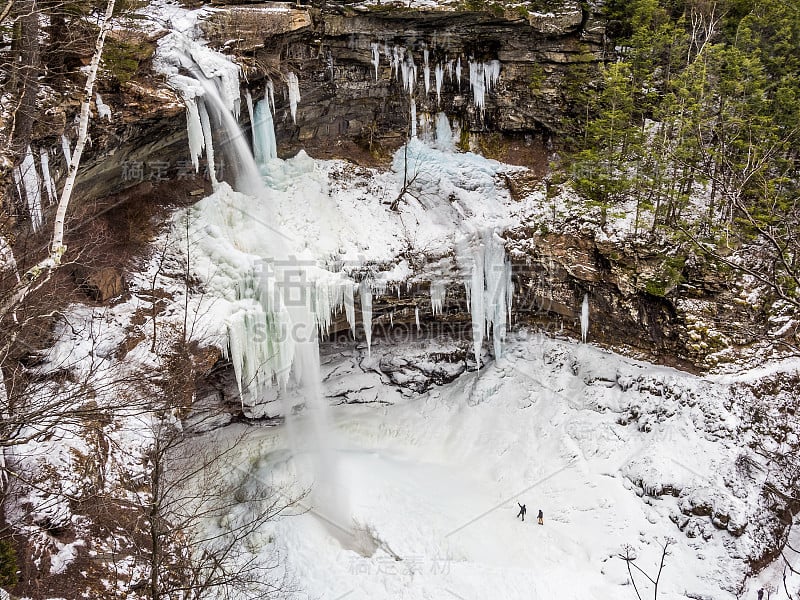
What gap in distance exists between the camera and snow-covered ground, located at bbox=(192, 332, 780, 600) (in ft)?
36.7

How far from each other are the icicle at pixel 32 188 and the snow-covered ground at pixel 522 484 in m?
7.11

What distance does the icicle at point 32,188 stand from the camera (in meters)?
9.60

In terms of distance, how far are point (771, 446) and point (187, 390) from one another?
13258mm

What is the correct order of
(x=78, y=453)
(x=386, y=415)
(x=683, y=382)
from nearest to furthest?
1. (x=78, y=453)
2. (x=683, y=382)
3. (x=386, y=415)

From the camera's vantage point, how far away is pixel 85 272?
11406 mm

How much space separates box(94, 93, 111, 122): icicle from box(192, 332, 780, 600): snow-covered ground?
8.15 meters

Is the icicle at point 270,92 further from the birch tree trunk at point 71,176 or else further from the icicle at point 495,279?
the birch tree trunk at point 71,176

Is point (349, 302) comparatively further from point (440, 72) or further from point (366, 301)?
point (440, 72)

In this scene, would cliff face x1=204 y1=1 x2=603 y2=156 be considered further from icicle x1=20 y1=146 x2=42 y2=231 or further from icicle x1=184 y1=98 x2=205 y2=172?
icicle x1=20 y1=146 x2=42 y2=231

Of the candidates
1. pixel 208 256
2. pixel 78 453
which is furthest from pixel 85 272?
pixel 78 453

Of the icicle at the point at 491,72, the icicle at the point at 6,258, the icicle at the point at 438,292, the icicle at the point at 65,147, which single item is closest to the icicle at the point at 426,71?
the icicle at the point at 491,72

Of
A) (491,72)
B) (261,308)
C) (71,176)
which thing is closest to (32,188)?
(71,176)

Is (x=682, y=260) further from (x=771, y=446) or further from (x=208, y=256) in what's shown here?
(x=208, y=256)

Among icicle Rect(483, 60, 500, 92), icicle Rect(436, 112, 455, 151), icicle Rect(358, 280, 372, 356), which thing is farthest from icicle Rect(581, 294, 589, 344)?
icicle Rect(483, 60, 500, 92)
